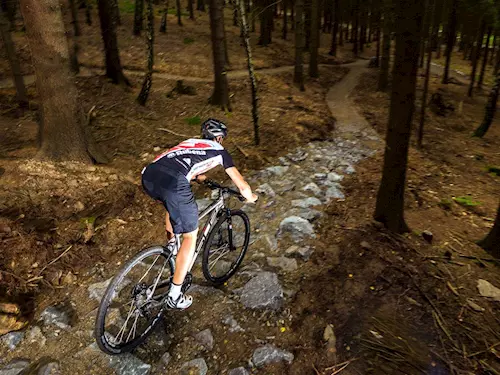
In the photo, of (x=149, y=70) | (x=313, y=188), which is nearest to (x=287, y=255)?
(x=313, y=188)

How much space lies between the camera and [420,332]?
446 cm

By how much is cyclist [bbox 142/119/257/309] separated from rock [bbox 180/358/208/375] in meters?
0.71

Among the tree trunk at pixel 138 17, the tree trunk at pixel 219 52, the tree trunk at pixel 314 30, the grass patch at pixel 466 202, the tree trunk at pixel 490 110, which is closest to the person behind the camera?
the grass patch at pixel 466 202

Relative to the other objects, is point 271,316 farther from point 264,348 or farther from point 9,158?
point 9,158

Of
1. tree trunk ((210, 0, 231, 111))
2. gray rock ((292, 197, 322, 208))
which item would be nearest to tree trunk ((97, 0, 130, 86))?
tree trunk ((210, 0, 231, 111))

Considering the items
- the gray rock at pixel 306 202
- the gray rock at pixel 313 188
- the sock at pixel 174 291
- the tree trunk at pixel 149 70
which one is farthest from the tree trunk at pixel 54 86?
the tree trunk at pixel 149 70

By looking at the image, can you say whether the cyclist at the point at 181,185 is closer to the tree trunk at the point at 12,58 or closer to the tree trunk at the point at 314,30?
the tree trunk at the point at 12,58

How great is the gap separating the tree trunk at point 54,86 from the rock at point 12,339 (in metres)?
4.02

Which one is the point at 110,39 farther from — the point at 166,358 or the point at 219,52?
the point at 166,358

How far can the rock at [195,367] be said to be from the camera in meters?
4.21

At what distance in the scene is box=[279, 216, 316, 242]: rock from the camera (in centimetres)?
670

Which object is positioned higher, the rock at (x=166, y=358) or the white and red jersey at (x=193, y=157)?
the white and red jersey at (x=193, y=157)

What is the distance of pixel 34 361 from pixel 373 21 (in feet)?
136

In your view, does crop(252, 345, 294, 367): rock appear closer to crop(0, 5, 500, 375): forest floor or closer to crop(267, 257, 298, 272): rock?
crop(0, 5, 500, 375): forest floor
